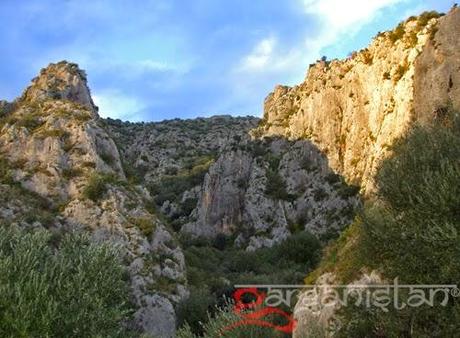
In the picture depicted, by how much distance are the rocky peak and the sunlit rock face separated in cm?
3493

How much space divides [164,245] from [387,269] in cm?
2737

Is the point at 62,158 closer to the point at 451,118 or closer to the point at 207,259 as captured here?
the point at 207,259

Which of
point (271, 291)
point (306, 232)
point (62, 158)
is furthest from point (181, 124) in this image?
point (271, 291)

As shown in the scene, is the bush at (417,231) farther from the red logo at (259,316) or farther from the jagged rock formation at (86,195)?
the jagged rock formation at (86,195)

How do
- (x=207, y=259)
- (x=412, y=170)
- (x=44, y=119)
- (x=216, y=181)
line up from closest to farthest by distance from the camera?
(x=412, y=170) → (x=44, y=119) → (x=207, y=259) → (x=216, y=181)

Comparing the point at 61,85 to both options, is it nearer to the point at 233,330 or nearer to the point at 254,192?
the point at 254,192

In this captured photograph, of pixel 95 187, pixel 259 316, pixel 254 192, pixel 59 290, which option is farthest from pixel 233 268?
pixel 59 290

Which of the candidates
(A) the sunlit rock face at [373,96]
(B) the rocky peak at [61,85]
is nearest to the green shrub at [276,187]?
(A) the sunlit rock face at [373,96]

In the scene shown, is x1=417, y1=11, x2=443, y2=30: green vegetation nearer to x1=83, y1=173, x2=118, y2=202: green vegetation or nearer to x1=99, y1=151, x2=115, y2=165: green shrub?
x1=99, y1=151, x2=115, y2=165: green shrub

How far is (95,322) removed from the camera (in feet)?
60.0

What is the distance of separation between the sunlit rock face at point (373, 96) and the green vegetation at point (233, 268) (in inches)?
457

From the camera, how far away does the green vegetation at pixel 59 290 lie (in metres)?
16.6

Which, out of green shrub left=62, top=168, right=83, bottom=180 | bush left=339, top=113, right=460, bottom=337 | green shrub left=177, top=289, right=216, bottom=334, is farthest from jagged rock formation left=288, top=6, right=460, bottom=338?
green shrub left=62, top=168, right=83, bottom=180

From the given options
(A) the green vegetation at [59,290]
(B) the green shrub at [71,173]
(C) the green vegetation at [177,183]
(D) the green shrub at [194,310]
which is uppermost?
(C) the green vegetation at [177,183]
